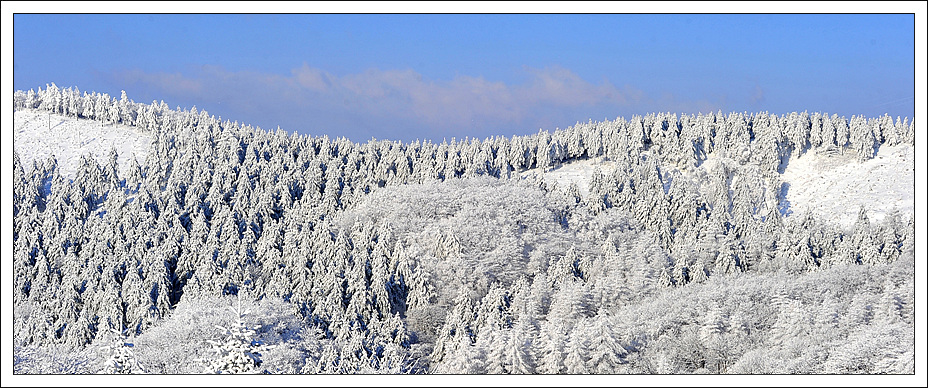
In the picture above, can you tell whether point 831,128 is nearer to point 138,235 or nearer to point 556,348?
point 556,348

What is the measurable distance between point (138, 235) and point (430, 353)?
4652 centimetres

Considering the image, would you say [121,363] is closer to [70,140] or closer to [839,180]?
[70,140]

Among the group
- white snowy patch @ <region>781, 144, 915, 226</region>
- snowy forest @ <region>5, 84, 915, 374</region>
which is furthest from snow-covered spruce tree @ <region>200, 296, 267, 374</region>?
white snowy patch @ <region>781, 144, 915, 226</region>

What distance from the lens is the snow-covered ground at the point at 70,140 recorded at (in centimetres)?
13050

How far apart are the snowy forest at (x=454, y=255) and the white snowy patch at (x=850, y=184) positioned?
1845 millimetres

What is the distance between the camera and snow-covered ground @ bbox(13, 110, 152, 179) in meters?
130

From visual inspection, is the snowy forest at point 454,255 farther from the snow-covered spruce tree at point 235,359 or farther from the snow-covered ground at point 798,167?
the snow-covered ground at point 798,167

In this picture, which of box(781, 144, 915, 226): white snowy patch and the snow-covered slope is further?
the snow-covered slope

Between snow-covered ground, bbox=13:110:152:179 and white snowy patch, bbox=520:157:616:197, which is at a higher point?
snow-covered ground, bbox=13:110:152:179

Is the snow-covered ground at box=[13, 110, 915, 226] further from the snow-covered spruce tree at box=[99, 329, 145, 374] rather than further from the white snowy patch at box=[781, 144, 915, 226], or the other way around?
the snow-covered spruce tree at box=[99, 329, 145, 374]

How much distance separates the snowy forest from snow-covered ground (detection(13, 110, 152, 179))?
2511 millimetres

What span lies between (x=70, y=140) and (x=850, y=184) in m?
124

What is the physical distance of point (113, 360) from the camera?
48.9m

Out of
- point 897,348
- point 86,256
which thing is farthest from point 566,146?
point 897,348
